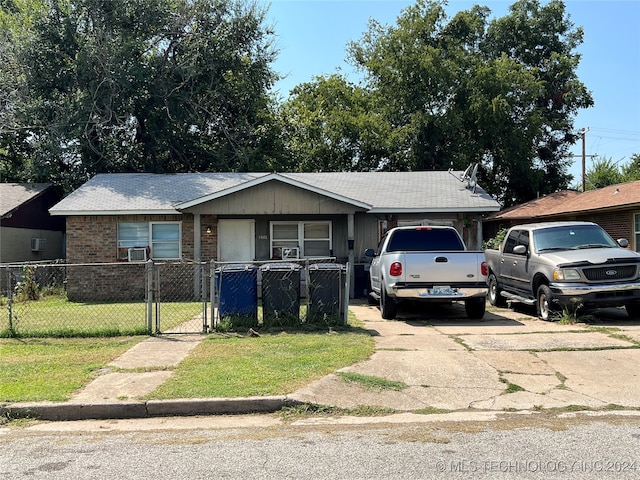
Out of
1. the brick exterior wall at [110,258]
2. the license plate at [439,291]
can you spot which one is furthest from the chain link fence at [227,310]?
the brick exterior wall at [110,258]

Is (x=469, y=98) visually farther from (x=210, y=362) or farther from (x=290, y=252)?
(x=210, y=362)

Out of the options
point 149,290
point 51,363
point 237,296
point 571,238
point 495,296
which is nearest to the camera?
point 51,363

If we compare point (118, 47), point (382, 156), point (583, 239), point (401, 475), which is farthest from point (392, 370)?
point (382, 156)

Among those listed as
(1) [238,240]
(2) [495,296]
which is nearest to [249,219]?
(1) [238,240]

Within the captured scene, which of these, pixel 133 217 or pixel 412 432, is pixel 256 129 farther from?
pixel 412 432

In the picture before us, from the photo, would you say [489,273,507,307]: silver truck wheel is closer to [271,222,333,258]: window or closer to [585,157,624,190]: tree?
[271,222,333,258]: window

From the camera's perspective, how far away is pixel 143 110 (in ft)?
89.2

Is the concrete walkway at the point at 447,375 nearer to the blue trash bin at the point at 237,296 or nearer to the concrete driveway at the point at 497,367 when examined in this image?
the concrete driveway at the point at 497,367

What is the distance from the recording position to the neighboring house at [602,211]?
57.3 ft

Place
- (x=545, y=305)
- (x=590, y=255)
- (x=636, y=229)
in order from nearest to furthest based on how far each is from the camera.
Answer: (x=590, y=255) < (x=545, y=305) < (x=636, y=229)

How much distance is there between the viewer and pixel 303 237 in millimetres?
17922

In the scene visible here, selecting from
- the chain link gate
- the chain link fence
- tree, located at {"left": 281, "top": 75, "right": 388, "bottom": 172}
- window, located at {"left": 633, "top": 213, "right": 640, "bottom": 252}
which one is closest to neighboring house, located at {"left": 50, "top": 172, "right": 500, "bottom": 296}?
the chain link gate

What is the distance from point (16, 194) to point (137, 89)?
731 cm

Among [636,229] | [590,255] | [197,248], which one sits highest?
[636,229]
